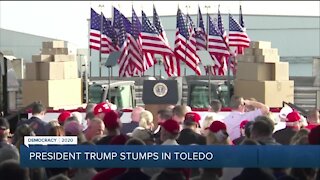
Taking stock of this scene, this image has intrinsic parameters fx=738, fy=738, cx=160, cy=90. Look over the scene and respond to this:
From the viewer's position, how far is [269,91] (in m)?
20.2

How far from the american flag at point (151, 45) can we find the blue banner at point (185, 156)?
60.1ft

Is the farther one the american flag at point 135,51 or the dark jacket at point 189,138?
the american flag at point 135,51

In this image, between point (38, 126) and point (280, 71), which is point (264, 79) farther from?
point (38, 126)

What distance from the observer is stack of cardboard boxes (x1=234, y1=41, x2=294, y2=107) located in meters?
20.2

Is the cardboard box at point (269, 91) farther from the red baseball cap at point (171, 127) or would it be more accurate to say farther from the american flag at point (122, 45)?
the red baseball cap at point (171, 127)

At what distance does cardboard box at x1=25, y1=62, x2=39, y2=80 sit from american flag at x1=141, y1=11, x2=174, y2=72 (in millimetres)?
4195

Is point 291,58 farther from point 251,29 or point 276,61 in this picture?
point 276,61

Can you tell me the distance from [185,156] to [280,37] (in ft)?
152

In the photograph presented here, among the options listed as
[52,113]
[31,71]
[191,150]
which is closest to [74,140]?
[191,150]

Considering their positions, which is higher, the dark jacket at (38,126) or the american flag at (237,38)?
the american flag at (237,38)

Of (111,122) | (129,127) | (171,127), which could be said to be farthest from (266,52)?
(171,127)

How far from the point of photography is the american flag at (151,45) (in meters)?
23.1

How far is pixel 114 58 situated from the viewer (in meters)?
23.6

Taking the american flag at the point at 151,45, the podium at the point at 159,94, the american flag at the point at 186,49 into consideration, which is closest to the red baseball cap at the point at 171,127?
the podium at the point at 159,94
